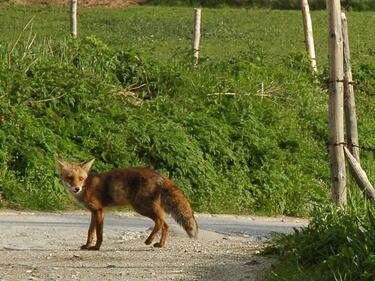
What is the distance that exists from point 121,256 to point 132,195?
0.96 meters

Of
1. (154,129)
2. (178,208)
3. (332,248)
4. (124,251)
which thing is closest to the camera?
(332,248)

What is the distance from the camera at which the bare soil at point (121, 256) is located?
11215 millimetres

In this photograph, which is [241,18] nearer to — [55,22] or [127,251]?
[55,22]

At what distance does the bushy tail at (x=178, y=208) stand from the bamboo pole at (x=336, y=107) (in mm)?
1494

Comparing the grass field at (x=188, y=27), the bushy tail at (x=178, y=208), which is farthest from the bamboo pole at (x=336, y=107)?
the grass field at (x=188, y=27)

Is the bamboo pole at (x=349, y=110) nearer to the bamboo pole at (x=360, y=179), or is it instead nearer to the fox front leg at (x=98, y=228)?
the bamboo pole at (x=360, y=179)

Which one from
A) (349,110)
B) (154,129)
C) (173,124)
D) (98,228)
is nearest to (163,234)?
(98,228)

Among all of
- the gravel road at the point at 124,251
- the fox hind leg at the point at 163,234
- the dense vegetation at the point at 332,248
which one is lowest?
the gravel road at the point at 124,251

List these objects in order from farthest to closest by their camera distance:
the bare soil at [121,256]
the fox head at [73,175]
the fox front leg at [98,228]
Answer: the fox head at [73,175] → the fox front leg at [98,228] → the bare soil at [121,256]

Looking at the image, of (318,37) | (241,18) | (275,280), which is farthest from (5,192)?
(241,18)

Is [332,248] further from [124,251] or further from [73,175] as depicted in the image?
[73,175]

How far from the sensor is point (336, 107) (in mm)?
13008

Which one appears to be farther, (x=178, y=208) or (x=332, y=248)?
(x=178, y=208)

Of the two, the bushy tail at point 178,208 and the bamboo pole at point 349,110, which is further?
the bamboo pole at point 349,110
